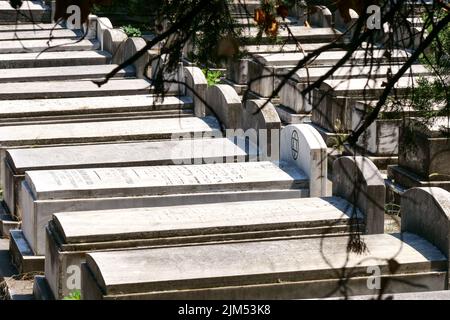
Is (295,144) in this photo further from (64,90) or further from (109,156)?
(64,90)

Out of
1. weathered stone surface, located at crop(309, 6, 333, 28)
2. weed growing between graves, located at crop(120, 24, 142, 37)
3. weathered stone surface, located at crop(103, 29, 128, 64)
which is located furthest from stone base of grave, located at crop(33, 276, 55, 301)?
weathered stone surface, located at crop(309, 6, 333, 28)

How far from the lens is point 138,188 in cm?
923

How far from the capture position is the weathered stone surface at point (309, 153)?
9.61 metres

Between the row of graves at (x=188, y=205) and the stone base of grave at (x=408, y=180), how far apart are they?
1.48 metres

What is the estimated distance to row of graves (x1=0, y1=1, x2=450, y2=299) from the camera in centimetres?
712

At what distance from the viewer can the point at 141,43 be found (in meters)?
14.8

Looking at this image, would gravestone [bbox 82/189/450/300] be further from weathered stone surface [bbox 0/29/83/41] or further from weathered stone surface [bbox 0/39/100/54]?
weathered stone surface [bbox 0/29/83/41]

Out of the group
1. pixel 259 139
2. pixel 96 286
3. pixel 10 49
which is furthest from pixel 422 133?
pixel 10 49

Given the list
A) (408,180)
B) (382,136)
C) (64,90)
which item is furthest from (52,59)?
(408,180)

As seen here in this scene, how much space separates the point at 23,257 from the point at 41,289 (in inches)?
26.8

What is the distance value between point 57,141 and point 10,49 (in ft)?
15.9

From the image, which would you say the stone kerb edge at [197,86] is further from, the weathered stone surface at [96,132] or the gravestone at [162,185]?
the gravestone at [162,185]

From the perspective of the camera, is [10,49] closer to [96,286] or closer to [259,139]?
[259,139]
